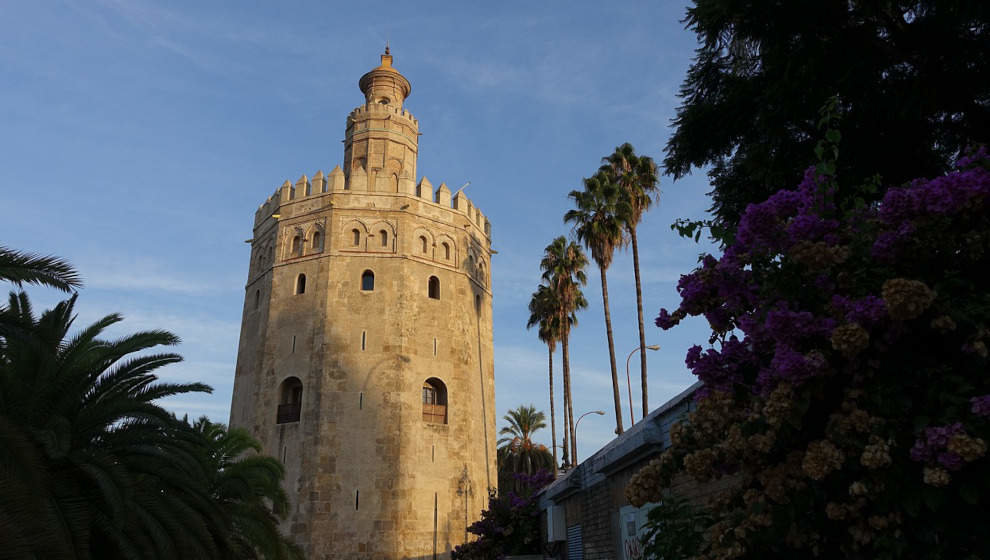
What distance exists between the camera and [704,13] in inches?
374

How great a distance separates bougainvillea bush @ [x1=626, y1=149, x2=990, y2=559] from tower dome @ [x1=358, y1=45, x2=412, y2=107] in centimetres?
2842

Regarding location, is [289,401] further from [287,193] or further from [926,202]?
[926,202]

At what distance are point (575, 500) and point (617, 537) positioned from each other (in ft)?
10.4

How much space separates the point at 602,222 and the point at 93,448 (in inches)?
736

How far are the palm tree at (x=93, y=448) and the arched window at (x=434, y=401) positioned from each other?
15.0 meters

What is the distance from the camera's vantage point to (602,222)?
26.4m

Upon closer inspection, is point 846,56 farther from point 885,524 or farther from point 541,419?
point 541,419

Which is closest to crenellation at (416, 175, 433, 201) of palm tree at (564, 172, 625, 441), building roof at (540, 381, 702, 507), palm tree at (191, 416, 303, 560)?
palm tree at (564, 172, 625, 441)

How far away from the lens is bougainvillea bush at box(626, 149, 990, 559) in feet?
→ 12.8

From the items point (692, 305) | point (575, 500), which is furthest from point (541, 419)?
point (692, 305)

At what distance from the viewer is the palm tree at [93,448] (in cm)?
877

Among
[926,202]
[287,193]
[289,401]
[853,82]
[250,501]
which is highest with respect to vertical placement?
[287,193]

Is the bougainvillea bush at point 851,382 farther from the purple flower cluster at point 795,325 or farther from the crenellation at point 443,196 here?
the crenellation at point 443,196

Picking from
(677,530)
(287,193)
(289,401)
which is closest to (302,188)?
(287,193)
